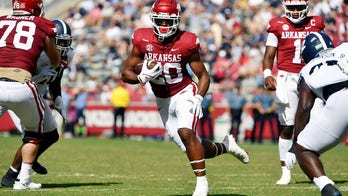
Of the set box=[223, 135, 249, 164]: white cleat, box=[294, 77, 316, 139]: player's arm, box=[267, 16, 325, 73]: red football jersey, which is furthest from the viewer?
box=[267, 16, 325, 73]: red football jersey

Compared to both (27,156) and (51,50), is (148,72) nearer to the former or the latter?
(51,50)

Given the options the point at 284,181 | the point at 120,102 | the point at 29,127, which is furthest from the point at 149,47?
the point at 120,102

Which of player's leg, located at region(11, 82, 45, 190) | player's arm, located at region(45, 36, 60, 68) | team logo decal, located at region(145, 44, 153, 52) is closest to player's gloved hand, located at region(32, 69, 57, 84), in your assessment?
player's arm, located at region(45, 36, 60, 68)

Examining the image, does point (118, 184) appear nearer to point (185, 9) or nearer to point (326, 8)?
point (326, 8)

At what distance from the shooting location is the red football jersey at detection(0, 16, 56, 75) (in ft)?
26.6

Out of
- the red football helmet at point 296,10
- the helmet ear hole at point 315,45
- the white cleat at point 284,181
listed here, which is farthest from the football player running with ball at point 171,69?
the red football helmet at point 296,10

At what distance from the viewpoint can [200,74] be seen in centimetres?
796

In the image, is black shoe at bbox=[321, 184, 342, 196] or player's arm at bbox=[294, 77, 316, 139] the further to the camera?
player's arm at bbox=[294, 77, 316, 139]

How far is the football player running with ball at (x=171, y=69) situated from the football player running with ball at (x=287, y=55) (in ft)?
6.58

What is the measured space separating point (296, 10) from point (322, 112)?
12.5 feet

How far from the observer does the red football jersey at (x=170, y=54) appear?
794cm

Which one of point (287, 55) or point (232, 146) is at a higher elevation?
point (287, 55)

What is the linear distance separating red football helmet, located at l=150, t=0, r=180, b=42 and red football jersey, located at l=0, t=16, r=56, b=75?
113 centimetres

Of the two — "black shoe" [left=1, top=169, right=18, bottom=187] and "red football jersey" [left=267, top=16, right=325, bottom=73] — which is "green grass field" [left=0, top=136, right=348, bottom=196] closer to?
"black shoe" [left=1, top=169, right=18, bottom=187]
